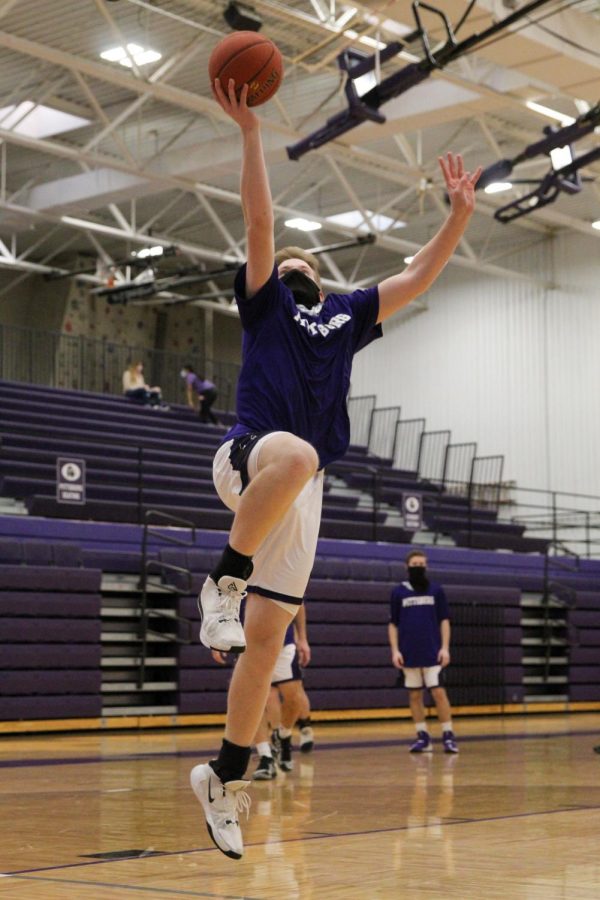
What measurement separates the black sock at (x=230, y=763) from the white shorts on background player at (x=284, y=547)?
423 millimetres

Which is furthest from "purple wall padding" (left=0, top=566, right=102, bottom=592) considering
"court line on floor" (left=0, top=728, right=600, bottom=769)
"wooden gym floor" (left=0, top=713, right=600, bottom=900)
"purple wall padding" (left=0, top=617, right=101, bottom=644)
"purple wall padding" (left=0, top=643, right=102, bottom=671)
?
"wooden gym floor" (left=0, top=713, right=600, bottom=900)

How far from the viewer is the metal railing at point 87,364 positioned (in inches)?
1014

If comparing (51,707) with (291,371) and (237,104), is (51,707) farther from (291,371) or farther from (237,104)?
(237,104)

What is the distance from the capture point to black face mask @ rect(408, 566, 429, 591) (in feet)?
38.0

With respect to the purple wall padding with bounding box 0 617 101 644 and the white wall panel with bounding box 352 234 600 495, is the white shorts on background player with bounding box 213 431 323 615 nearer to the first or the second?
the purple wall padding with bounding box 0 617 101 644

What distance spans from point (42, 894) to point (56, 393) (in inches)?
758

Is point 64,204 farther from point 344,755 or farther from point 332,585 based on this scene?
point 344,755

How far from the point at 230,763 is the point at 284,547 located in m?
0.64

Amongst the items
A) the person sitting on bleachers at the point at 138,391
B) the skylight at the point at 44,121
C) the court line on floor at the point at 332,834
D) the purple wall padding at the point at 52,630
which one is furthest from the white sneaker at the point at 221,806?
the person sitting on bleachers at the point at 138,391

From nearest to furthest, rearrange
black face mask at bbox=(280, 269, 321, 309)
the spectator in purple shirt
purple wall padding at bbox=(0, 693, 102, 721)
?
black face mask at bbox=(280, 269, 321, 309), purple wall padding at bbox=(0, 693, 102, 721), the spectator in purple shirt

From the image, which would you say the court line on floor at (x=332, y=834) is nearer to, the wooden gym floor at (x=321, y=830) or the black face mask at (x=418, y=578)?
the wooden gym floor at (x=321, y=830)

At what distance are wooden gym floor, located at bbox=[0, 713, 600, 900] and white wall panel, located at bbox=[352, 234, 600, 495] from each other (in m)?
15.6

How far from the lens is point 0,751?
419 inches

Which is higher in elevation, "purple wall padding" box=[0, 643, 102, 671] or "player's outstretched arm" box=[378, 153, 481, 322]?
"player's outstretched arm" box=[378, 153, 481, 322]
